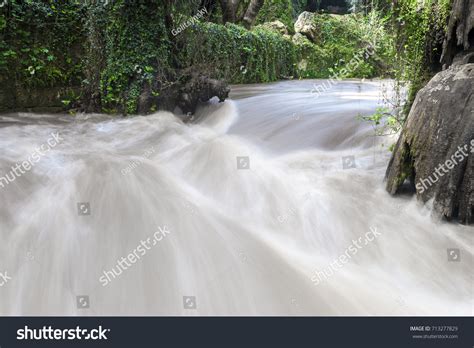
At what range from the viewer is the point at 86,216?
381cm

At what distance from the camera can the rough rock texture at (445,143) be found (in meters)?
3.66

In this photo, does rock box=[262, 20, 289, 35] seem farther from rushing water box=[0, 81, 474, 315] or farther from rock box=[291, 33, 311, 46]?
rushing water box=[0, 81, 474, 315]

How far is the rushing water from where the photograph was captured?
292cm

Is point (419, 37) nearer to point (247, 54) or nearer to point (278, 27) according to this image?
point (247, 54)

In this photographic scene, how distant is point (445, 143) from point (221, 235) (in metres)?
2.31

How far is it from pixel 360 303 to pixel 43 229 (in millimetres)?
2759

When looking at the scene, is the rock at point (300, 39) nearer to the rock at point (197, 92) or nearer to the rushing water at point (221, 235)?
the rock at point (197, 92)

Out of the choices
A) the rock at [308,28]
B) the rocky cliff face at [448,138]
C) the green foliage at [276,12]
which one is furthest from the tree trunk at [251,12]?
the rocky cliff face at [448,138]
